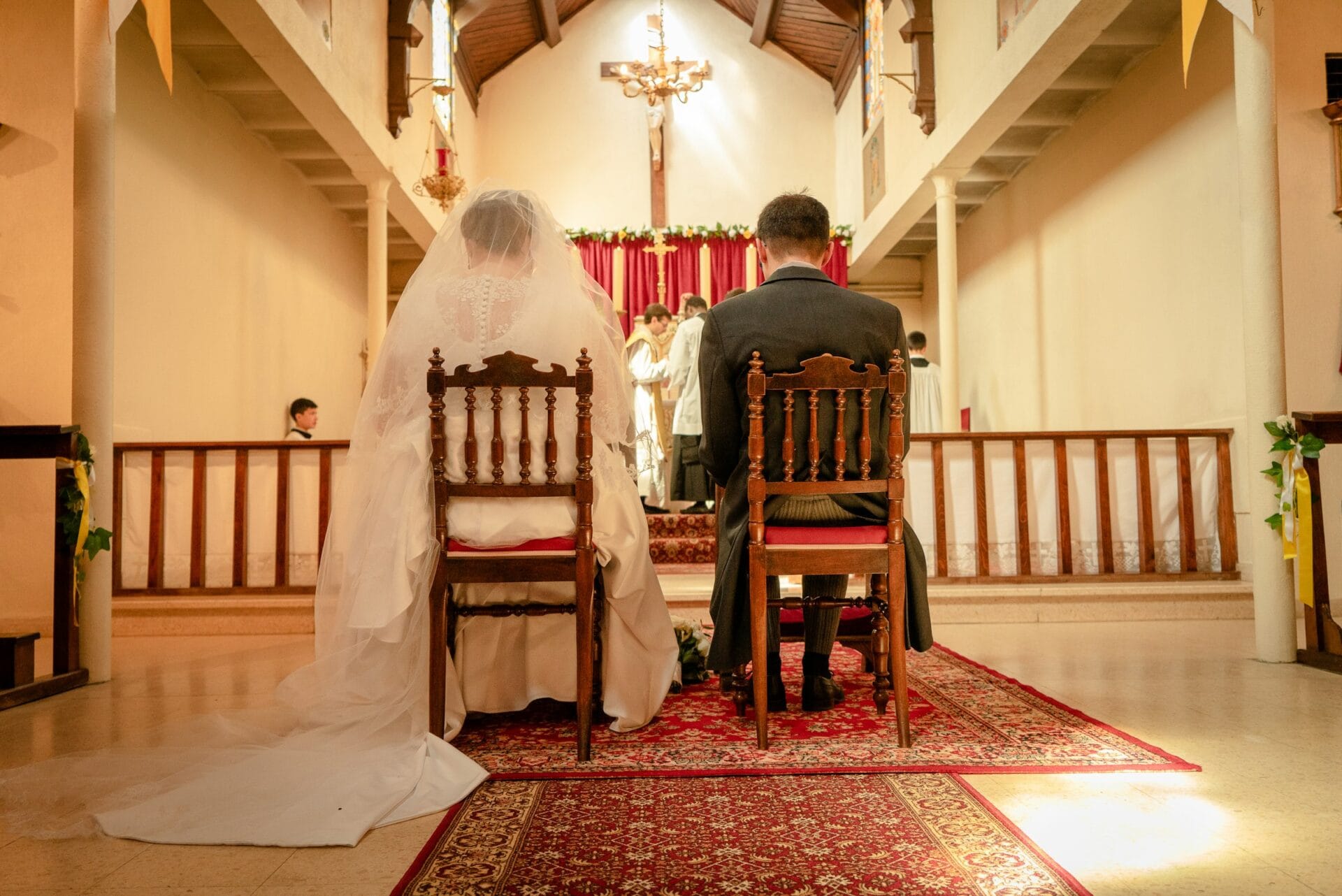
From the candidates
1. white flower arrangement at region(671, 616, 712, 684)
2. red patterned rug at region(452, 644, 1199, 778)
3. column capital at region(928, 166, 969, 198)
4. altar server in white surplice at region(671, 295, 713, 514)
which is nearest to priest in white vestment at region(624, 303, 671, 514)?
altar server in white surplice at region(671, 295, 713, 514)

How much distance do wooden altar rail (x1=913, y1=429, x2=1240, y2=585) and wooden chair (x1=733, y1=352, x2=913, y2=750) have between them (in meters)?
3.08

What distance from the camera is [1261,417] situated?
4219mm

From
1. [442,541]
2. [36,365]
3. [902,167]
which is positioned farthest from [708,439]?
[902,167]

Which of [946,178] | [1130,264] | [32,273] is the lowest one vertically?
[32,273]

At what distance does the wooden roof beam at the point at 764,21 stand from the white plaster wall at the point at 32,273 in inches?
402

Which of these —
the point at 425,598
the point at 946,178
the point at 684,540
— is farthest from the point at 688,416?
the point at 946,178

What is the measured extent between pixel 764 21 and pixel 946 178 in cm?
616

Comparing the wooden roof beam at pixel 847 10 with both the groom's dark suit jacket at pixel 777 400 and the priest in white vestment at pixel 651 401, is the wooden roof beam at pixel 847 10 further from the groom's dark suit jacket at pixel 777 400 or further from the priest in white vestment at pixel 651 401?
the groom's dark suit jacket at pixel 777 400

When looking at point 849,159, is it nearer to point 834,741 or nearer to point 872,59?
point 872,59

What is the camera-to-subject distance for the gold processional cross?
1325 centimetres

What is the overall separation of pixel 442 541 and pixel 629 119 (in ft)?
42.6

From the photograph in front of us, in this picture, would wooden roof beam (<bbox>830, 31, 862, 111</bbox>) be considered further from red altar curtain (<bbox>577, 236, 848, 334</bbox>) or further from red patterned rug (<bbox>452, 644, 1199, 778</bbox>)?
red patterned rug (<bbox>452, 644, 1199, 778</bbox>)

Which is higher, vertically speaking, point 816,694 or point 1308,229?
point 1308,229

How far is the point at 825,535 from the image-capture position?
9.54 ft
